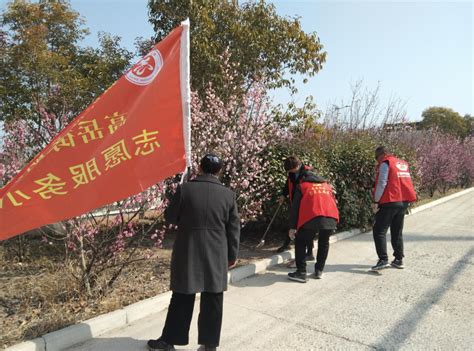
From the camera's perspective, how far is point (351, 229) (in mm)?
8594

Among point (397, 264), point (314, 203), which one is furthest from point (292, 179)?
point (397, 264)

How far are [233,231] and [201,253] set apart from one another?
35 centimetres

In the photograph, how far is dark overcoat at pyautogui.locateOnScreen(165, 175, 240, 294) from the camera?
3266mm

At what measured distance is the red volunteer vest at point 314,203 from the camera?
527 centimetres

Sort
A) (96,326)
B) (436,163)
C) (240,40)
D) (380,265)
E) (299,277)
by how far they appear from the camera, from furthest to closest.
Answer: (436,163) < (240,40) < (380,265) < (299,277) < (96,326)

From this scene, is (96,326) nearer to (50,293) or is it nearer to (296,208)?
(50,293)

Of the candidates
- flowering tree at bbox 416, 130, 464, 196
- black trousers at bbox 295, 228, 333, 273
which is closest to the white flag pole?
black trousers at bbox 295, 228, 333, 273

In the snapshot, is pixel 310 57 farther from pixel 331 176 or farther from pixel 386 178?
pixel 386 178

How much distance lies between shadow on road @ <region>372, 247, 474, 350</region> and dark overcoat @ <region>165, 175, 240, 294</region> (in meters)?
1.68

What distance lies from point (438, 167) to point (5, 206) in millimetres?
17413

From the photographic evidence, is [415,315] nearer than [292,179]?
Yes

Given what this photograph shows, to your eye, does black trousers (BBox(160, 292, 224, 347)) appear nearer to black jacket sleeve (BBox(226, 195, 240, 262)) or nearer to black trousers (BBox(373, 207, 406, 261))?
black jacket sleeve (BBox(226, 195, 240, 262))

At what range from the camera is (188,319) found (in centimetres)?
341

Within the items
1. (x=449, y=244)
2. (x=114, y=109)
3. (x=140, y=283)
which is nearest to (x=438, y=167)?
(x=449, y=244)
